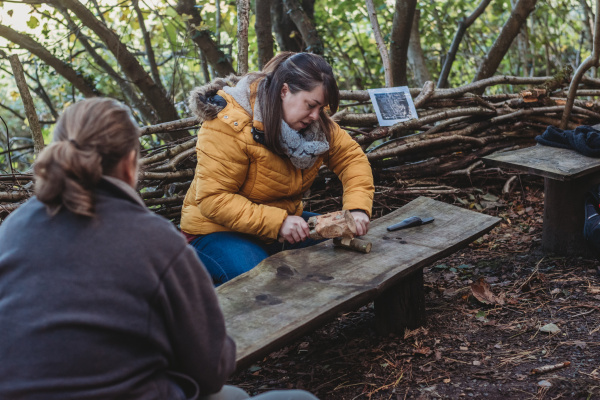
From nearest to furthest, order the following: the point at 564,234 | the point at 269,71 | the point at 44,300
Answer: the point at 44,300, the point at 269,71, the point at 564,234

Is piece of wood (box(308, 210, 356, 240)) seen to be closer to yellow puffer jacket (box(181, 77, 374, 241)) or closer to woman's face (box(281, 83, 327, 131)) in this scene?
yellow puffer jacket (box(181, 77, 374, 241))

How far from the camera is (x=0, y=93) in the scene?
12719 mm

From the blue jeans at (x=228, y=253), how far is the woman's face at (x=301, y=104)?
0.70m

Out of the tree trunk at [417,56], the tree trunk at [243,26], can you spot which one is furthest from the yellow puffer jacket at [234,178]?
the tree trunk at [417,56]

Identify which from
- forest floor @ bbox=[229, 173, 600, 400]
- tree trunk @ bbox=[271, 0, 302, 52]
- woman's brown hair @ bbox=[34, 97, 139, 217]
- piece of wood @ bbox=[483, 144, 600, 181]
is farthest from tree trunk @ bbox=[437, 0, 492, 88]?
woman's brown hair @ bbox=[34, 97, 139, 217]

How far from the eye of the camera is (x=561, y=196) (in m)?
4.14

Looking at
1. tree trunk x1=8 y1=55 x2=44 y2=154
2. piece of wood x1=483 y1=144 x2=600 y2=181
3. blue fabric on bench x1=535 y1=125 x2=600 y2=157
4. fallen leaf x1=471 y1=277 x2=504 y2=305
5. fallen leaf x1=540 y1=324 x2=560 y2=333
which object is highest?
tree trunk x1=8 y1=55 x2=44 y2=154

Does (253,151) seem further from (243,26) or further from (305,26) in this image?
(305,26)

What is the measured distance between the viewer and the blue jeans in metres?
3.00

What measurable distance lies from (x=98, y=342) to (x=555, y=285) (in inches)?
128

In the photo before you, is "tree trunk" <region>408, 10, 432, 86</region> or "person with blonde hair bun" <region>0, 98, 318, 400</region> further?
"tree trunk" <region>408, 10, 432, 86</region>

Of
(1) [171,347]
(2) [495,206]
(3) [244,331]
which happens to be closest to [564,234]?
(2) [495,206]

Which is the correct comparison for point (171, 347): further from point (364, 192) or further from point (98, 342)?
point (364, 192)

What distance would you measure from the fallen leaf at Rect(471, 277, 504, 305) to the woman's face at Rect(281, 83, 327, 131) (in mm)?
1593
